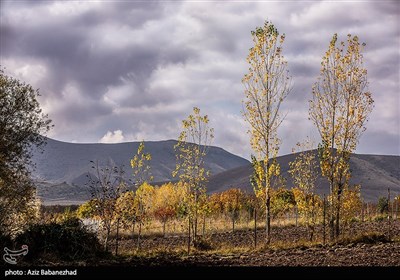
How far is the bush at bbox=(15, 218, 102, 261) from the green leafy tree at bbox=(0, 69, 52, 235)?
8.43ft

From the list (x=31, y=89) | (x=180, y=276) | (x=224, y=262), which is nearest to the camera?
(x=180, y=276)

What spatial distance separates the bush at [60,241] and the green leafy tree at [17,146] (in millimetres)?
2569

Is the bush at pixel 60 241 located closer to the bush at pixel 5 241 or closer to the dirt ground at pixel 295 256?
the bush at pixel 5 241

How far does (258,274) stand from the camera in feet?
48.4

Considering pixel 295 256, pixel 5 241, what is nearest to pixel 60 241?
pixel 5 241

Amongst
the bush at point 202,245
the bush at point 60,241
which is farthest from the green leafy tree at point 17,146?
the bush at point 202,245

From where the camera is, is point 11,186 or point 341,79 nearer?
point 11,186

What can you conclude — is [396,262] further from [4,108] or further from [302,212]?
[4,108]

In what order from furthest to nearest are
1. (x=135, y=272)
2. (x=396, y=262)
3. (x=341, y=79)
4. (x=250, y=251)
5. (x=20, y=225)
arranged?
(x=341, y=79) < (x=250, y=251) < (x=20, y=225) < (x=396, y=262) < (x=135, y=272)

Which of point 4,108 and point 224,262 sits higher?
point 4,108

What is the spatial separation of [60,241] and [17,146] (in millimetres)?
6720

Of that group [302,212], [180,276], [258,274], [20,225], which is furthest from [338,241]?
[20,225]

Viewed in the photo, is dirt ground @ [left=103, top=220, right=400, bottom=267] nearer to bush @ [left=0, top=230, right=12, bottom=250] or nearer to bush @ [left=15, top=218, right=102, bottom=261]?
bush @ [left=15, top=218, right=102, bottom=261]

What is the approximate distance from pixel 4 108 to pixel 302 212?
59.7 feet
